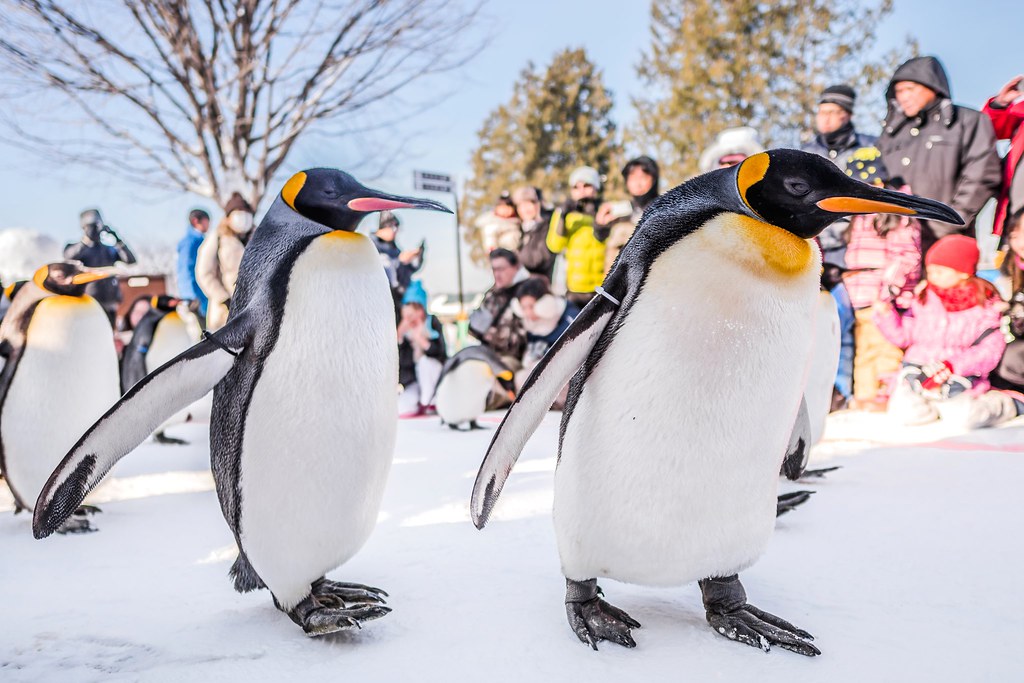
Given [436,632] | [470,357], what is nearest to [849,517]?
[436,632]

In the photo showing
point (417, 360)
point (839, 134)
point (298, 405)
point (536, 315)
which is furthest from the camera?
point (417, 360)

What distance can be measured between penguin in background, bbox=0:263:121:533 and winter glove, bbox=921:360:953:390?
306 centimetres

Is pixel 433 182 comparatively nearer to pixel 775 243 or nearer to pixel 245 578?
pixel 245 578

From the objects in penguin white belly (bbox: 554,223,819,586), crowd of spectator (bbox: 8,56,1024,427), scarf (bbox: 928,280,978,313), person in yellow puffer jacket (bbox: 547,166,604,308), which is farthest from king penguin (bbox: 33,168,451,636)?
person in yellow puffer jacket (bbox: 547,166,604,308)

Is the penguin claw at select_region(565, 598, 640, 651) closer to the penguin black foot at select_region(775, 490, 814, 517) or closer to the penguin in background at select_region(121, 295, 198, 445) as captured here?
the penguin black foot at select_region(775, 490, 814, 517)

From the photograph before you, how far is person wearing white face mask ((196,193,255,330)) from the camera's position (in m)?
3.72

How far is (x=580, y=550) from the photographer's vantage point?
993mm

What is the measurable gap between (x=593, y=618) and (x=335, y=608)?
0.38m

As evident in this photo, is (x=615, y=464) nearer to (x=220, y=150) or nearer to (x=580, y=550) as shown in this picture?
(x=580, y=550)

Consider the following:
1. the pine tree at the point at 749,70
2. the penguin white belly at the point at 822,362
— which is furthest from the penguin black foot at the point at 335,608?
the pine tree at the point at 749,70

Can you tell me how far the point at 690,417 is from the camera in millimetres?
929

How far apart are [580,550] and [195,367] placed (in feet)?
2.04

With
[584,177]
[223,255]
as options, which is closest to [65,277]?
[223,255]

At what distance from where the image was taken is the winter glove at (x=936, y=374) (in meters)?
2.88
